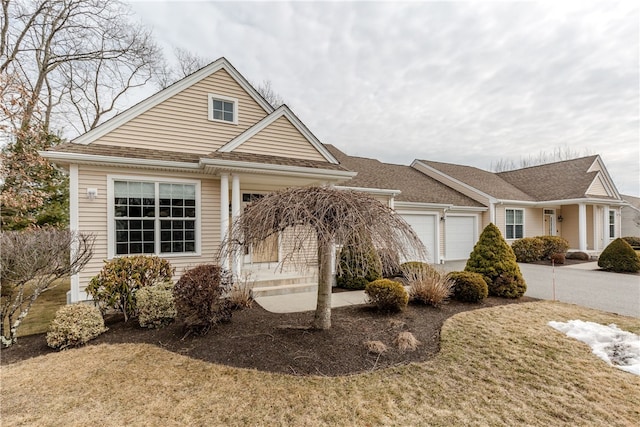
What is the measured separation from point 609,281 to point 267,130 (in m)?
12.7

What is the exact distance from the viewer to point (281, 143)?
855 cm

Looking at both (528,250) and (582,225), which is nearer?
(528,250)

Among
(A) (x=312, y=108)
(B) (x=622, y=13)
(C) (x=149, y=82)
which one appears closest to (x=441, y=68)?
(B) (x=622, y=13)

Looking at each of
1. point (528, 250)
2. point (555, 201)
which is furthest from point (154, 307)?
point (555, 201)

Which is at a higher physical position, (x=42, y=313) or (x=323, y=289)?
(x=323, y=289)

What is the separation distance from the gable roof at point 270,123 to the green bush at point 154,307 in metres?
3.97

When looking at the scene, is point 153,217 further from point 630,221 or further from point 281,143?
point 630,221

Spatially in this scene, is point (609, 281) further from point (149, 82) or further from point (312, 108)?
point (149, 82)

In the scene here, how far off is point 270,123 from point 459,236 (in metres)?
12.0

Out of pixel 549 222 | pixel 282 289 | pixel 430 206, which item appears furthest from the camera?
pixel 549 222

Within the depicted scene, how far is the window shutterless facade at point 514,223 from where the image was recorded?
16047 millimetres

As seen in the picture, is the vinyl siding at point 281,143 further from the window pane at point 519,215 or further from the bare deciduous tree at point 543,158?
the bare deciduous tree at point 543,158

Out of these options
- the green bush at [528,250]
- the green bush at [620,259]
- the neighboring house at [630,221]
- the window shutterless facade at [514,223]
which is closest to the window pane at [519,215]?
the window shutterless facade at [514,223]

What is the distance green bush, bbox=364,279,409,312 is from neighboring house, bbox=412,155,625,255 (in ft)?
40.7
